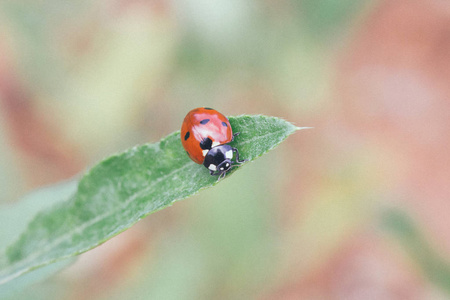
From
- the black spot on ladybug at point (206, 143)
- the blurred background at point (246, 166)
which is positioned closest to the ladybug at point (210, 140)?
the black spot on ladybug at point (206, 143)

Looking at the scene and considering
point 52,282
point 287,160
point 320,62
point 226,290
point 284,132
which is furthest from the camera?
point 320,62

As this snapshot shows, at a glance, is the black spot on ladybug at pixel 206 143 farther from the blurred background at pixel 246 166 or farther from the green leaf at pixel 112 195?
the blurred background at pixel 246 166

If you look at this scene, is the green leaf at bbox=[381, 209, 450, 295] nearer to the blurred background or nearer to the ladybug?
the blurred background

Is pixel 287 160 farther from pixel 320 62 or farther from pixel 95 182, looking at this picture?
pixel 95 182

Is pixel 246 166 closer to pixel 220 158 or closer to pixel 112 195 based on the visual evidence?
pixel 220 158

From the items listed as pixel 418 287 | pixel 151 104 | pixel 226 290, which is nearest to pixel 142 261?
pixel 226 290

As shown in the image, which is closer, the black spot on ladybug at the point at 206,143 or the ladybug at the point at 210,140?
the ladybug at the point at 210,140
